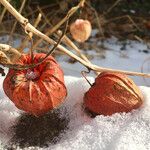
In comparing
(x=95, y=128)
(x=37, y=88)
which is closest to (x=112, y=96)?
(x=95, y=128)

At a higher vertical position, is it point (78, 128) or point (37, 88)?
point (37, 88)

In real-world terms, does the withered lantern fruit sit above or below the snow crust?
above

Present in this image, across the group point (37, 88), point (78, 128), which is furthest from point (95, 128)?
point (37, 88)

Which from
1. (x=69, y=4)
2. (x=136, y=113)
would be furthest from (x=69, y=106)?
(x=69, y=4)

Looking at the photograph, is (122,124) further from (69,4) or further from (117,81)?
(69,4)

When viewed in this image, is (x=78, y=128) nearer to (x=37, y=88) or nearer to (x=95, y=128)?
(x=95, y=128)
